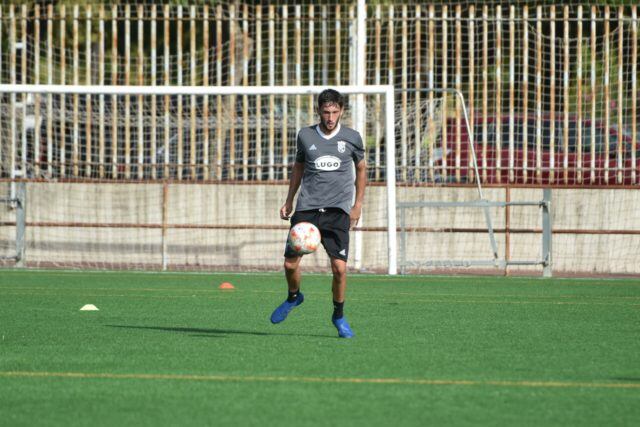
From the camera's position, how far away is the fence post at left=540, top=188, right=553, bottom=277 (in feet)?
62.4

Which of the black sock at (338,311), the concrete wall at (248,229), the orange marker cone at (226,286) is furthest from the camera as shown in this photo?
the concrete wall at (248,229)

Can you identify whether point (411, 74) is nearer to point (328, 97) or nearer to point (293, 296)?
point (293, 296)

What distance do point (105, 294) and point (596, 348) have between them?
23.1 feet

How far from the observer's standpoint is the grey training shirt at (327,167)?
9.84 metres

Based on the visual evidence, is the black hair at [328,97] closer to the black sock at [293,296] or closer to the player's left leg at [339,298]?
the player's left leg at [339,298]

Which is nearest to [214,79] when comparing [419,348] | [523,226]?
[523,226]

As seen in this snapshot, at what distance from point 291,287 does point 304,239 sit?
58 cm

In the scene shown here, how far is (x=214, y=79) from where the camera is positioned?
877 inches

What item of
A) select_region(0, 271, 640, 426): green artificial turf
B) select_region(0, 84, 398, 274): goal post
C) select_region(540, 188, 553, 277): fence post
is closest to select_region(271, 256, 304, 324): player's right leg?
select_region(0, 271, 640, 426): green artificial turf

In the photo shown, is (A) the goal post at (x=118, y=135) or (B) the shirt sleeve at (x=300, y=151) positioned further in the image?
(A) the goal post at (x=118, y=135)

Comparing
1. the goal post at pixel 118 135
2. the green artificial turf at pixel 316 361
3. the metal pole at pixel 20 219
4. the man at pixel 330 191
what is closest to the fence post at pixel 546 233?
the goal post at pixel 118 135

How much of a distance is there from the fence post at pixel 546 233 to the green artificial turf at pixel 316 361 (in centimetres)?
479

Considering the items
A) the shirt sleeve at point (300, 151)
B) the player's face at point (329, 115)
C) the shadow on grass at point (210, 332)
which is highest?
the player's face at point (329, 115)

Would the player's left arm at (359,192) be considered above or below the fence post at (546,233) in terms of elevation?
above
